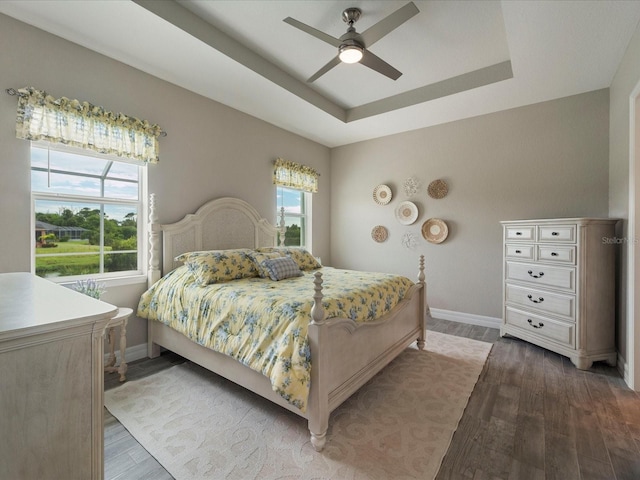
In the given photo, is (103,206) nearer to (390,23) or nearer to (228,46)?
(228,46)

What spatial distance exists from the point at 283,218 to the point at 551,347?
11.4 feet

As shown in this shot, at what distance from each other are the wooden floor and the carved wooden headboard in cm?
108

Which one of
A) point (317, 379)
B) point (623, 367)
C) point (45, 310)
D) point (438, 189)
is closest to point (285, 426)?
point (317, 379)

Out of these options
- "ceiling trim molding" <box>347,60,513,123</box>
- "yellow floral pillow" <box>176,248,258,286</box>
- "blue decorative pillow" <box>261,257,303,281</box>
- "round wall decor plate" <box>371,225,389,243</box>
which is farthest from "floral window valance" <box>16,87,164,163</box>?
"round wall decor plate" <box>371,225,389,243</box>

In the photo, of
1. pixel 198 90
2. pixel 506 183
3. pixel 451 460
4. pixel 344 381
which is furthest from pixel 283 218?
pixel 451 460

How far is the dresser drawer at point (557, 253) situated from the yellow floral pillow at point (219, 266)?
117 inches

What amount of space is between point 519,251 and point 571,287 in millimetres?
589

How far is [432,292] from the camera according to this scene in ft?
14.4

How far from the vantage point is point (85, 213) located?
8.70 feet

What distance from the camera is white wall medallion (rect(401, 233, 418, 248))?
14.8 ft

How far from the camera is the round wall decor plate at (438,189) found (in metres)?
4.20

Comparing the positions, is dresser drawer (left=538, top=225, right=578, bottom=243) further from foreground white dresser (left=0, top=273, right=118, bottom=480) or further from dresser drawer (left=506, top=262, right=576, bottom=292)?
foreground white dresser (left=0, top=273, right=118, bottom=480)

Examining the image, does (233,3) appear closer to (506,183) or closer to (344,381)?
(344,381)

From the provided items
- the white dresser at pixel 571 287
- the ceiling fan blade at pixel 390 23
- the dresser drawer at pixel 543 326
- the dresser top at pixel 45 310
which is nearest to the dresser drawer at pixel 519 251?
the white dresser at pixel 571 287
